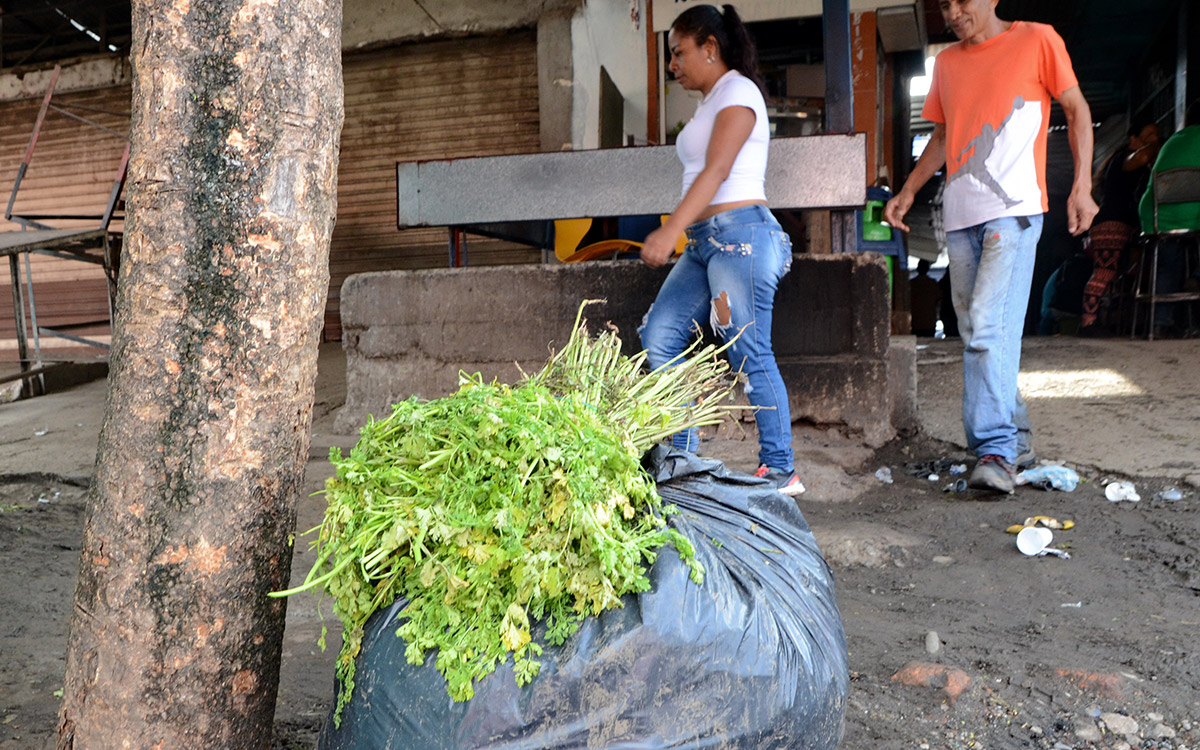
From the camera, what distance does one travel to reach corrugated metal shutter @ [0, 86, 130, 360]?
810 cm

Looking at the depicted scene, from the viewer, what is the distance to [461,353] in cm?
440

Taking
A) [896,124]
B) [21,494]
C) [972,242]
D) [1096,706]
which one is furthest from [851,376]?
[896,124]

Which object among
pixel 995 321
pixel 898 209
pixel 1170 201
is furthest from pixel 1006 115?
pixel 1170 201

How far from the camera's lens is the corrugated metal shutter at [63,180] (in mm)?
8102

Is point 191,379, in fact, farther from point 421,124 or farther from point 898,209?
point 421,124

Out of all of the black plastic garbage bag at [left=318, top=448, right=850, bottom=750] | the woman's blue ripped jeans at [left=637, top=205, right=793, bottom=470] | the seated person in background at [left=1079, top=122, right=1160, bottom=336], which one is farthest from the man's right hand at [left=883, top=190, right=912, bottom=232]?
the seated person in background at [left=1079, top=122, right=1160, bottom=336]

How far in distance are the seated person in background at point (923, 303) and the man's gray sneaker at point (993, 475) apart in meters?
7.48

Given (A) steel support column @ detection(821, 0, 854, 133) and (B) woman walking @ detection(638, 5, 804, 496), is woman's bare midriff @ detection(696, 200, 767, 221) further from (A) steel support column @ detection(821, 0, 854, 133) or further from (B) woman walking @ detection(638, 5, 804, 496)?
(A) steel support column @ detection(821, 0, 854, 133)

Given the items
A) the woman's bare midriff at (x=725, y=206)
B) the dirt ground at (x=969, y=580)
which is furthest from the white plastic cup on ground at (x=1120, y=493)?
the woman's bare midriff at (x=725, y=206)

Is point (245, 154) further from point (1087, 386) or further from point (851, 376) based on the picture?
point (1087, 386)

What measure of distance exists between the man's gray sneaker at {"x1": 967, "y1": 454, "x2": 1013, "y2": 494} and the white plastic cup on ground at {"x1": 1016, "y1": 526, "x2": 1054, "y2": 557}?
0.48 metres

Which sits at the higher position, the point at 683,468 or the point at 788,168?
the point at 788,168

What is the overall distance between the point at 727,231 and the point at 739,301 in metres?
0.26

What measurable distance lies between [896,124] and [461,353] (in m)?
7.35
